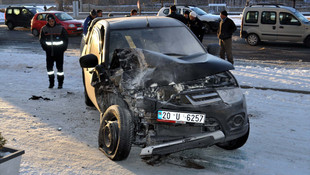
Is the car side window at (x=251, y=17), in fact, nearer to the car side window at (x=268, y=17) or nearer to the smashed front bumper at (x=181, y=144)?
the car side window at (x=268, y=17)

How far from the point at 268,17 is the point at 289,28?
1067 mm

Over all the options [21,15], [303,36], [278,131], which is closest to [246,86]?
[278,131]

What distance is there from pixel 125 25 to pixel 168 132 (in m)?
2.16

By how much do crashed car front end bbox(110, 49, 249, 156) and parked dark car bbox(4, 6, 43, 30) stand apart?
80.4 feet

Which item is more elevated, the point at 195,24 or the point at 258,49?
the point at 195,24

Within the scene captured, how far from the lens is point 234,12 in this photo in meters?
39.8

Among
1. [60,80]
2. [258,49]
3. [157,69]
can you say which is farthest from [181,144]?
[258,49]

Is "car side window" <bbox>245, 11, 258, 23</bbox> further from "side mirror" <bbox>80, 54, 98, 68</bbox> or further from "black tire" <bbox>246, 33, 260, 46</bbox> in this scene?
"side mirror" <bbox>80, 54, 98, 68</bbox>

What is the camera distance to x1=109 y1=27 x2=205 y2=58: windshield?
18.4ft

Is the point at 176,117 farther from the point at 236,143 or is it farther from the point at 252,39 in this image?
the point at 252,39

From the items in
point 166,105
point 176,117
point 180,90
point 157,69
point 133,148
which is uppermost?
point 157,69

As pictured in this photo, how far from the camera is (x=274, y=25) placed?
55.2 feet

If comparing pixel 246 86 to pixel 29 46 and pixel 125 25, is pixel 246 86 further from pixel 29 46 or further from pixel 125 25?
pixel 29 46

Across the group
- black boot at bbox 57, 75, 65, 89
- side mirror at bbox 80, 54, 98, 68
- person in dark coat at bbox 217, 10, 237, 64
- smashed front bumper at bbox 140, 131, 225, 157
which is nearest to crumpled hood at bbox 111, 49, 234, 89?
side mirror at bbox 80, 54, 98, 68
